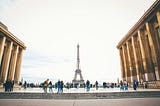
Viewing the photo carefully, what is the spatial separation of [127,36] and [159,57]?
12534 millimetres

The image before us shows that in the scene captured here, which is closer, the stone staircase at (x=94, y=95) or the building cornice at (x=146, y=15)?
the stone staircase at (x=94, y=95)

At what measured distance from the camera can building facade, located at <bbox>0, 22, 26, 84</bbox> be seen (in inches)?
1096

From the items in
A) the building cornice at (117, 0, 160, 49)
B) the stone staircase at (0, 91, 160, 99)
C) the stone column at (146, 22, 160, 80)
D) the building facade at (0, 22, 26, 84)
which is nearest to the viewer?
the stone staircase at (0, 91, 160, 99)

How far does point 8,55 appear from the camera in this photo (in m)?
29.9

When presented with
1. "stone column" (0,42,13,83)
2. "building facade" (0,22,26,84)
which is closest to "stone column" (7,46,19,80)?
"building facade" (0,22,26,84)

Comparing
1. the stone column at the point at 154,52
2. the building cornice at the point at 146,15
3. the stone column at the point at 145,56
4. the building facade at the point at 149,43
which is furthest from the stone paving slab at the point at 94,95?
the building cornice at the point at 146,15

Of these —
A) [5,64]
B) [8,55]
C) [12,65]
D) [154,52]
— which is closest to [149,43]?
[154,52]

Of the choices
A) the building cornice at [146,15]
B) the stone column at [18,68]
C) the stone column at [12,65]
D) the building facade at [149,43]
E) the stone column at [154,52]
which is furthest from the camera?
the stone column at [18,68]

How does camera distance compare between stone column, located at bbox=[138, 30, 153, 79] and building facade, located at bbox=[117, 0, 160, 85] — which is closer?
building facade, located at bbox=[117, 0, 160, 85]

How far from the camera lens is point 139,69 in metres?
29.3

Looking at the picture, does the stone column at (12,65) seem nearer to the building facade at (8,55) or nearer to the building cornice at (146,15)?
the building facade at (8,55)

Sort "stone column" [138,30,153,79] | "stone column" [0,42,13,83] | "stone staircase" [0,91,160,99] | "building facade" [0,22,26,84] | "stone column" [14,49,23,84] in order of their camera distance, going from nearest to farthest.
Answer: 1. "stone staircase" [0,91,160,99]
2. "stone column" [138,30,153,79]
3. "building facade" [0,22,26,84]
4. "stone column" [0,42,13,83]
5. "stone column" [14,49,23,84]

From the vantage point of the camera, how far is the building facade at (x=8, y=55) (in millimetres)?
27834

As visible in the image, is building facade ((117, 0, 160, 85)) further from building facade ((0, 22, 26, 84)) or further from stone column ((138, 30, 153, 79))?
building facade ((0, 22, 26, 84))
